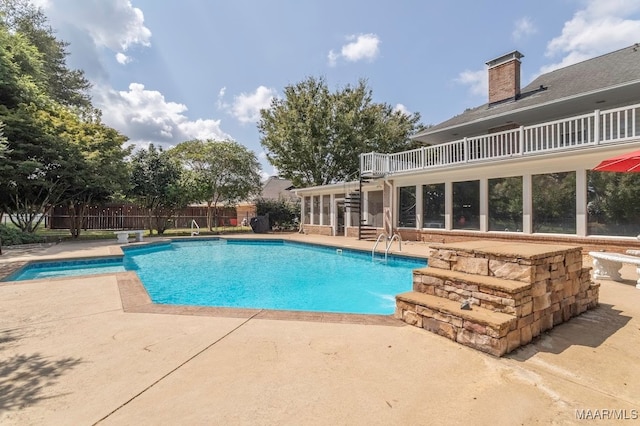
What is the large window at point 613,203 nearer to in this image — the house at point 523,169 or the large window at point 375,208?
the house at point 523,169

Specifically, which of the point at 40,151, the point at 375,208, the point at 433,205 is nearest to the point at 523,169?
the point at 433,205

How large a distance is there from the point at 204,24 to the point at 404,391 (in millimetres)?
13712

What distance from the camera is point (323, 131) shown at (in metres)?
20.9

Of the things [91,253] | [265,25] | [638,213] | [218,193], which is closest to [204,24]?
[265,25]

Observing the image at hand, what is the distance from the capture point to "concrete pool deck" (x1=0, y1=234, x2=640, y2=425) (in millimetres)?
1881

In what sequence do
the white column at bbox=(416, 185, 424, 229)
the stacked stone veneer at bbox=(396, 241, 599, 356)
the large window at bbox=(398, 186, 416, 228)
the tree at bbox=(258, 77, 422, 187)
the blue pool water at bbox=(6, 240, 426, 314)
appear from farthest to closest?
the tree at bbox=(258, 77, 422, 187), the large window at bbox=(398, 186, 416, 228), the white column at bbox=(416, 185, 424, 229), the blue pool water at bbox=(6, 240, 426, 314), the stacked stone veneer at bbox=(396, 241, 599, 356)

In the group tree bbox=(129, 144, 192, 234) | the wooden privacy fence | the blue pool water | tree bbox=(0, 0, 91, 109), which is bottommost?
the blue pool water

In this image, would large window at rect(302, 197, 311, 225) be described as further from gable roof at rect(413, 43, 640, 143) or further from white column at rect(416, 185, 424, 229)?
gable roof at rect(413, 43, 640, 143)

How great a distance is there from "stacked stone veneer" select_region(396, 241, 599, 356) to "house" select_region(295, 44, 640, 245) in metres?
6.25

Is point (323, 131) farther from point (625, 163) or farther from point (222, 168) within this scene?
point (625, 163)

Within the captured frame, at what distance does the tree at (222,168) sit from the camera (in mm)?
18969

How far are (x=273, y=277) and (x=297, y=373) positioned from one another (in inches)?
235

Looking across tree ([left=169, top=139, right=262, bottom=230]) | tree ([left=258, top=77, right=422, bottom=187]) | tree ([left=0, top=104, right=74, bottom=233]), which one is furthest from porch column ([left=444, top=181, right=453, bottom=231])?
tree ([left=0, top=104, right=74, bottom=233])

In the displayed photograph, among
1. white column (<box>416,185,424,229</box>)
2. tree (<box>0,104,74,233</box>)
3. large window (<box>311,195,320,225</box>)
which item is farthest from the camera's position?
large window (<box>311,195,320,225</box>)
